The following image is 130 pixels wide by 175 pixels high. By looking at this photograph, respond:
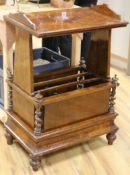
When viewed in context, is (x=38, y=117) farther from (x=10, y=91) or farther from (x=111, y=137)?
(x=111, y=137)

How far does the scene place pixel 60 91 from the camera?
186cm

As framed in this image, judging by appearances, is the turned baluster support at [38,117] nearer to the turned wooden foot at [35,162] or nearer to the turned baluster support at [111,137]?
the turned wooden foot at [35,162]

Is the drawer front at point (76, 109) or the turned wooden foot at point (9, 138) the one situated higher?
the drawer front at point (76, 109)

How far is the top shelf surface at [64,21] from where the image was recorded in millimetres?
1525

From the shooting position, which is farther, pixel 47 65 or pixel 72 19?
pixel 47 65

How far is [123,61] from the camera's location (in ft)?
10.4

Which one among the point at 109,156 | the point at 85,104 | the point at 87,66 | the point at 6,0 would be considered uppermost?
the point at 6,0

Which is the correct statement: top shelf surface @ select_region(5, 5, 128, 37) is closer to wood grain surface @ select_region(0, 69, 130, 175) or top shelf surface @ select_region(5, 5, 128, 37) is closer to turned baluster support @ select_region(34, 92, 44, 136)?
turned baluster support @ select_region(34, 92, 44, 136)

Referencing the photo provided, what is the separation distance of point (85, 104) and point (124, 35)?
148cm

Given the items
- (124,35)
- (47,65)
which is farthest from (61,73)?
(124,35)

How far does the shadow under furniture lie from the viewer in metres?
1.62

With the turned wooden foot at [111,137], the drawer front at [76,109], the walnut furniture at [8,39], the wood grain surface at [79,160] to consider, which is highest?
the walnut furniture at [8,39]

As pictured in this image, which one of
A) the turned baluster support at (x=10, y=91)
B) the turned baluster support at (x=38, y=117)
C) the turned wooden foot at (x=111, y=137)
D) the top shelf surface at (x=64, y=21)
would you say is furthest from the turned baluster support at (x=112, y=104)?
the turned baluster support at (x=10, y=91)

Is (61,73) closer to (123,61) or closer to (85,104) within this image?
(85,104)
